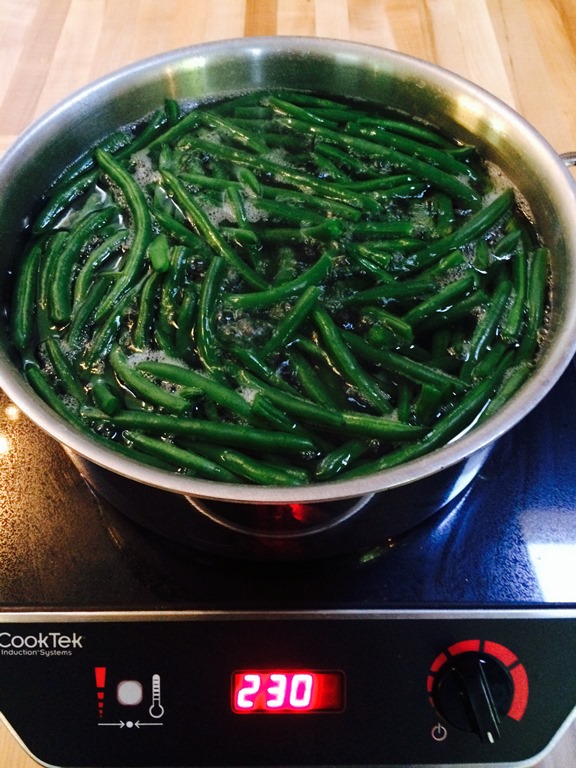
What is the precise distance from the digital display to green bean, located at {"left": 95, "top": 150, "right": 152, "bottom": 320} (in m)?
0.86

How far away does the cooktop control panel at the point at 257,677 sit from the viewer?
1.26 meters

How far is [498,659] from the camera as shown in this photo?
4.13 ft

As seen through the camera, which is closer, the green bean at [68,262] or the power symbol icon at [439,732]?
the power symbol icon at [439,732]

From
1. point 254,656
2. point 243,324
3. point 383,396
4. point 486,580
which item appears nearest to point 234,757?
point 254,656

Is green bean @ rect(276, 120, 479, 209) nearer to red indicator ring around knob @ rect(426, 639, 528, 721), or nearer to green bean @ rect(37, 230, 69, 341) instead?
green bean @ rect(37, 230, 69, 341)

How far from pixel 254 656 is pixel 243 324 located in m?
0.71

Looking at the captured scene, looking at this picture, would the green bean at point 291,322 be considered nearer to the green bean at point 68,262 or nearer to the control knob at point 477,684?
the green bean at point 68,262

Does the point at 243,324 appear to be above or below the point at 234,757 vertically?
above

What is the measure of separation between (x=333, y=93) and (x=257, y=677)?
5.25 feet

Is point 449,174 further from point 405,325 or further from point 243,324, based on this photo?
point 243,324

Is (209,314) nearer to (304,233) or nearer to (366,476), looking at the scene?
(304,233)

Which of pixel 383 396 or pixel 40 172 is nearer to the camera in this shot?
pixel 383 396

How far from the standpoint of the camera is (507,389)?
147 cm

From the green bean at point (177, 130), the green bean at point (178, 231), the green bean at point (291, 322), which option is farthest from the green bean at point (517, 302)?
the green bean at point (177, 130)
